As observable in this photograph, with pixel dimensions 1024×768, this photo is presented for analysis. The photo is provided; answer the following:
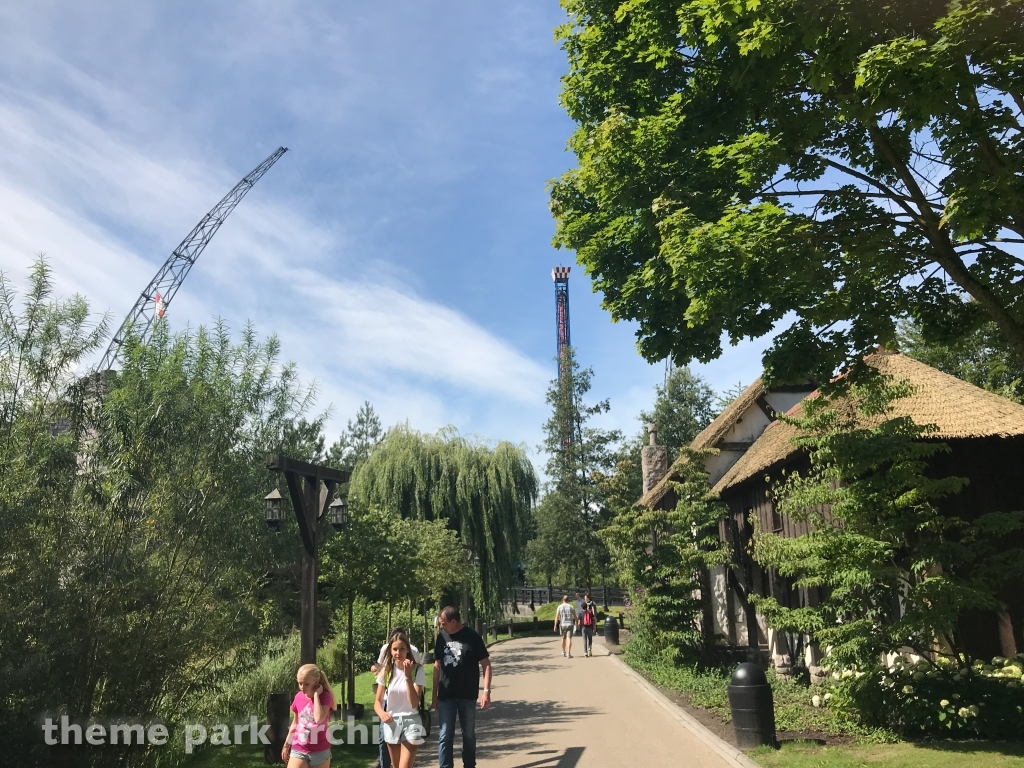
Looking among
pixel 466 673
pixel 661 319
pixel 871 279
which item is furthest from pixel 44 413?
pixel 871 279

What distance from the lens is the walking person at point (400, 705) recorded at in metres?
6.63

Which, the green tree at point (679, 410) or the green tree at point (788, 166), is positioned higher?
the green tree at point (679, 410)

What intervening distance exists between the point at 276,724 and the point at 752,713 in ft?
17.2

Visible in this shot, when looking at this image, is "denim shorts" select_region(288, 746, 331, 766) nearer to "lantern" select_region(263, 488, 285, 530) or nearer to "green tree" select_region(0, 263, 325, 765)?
"green tree" select_region(0, 263, 325, 765)

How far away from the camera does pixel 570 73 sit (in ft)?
31.6

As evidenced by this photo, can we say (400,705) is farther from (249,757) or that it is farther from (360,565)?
(360,565)

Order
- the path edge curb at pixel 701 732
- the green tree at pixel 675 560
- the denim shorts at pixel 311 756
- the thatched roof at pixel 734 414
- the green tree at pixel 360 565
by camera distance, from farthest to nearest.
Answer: the thatched roof at pixel 734 414 < the green tree at pixel 675 560 < the green tree at pixel 360 565 < the path edge curb at pixel 701 732 < the denim shorts at pixel 311 756

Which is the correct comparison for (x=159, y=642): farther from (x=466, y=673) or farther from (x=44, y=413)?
(x=466, y=673)

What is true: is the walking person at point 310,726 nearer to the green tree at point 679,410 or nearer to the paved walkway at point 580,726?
the paved walkway at point 580,726

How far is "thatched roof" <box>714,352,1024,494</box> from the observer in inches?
456

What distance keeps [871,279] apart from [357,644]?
16.3 metres

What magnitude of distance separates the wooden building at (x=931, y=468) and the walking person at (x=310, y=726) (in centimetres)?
612

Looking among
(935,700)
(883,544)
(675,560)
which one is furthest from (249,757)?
(675,560)

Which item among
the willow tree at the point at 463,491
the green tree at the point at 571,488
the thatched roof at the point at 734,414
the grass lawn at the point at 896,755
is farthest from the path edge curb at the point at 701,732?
the green tree at the point at 571,488
